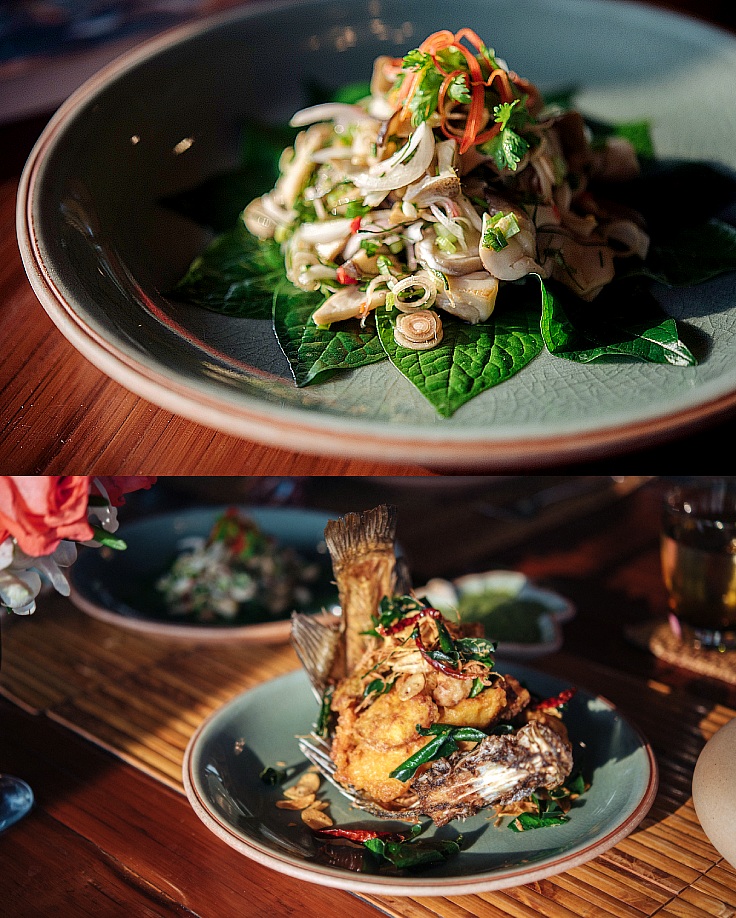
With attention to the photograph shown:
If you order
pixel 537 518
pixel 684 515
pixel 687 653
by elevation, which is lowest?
pixel 537 518

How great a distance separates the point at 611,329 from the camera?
59 cm

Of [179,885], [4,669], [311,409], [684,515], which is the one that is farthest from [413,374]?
[4,669]

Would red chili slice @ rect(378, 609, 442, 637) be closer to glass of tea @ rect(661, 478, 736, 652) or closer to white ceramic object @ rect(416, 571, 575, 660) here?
white ceramic object @ rect(416, 571, 575, 660)

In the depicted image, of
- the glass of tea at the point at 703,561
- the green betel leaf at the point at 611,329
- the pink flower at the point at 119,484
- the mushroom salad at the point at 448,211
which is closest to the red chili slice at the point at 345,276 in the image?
the mushroom salad at the point at 448,211

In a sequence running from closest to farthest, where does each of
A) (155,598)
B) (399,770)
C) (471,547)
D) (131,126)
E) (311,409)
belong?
(311,409) < (399,770) < (131,126) < (155,598) < (471,547)

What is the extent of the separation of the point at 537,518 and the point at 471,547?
126 mm

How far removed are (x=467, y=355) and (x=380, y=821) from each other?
1.17 ft

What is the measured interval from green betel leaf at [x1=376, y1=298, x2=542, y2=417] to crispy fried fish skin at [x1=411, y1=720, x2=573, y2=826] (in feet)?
0.88

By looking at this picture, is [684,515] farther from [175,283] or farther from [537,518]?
[175,283]

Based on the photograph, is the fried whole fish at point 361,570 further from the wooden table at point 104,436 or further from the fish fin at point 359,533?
the wooden table at point 104,436

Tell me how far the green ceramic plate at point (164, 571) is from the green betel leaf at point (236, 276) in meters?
0.34

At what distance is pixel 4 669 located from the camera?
925 mm

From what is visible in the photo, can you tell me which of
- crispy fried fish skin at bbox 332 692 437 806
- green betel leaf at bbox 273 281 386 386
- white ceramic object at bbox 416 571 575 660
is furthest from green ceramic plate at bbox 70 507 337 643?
green betel leaf at bbox 273 281 386 386

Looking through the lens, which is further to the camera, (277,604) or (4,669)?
(277,604)
